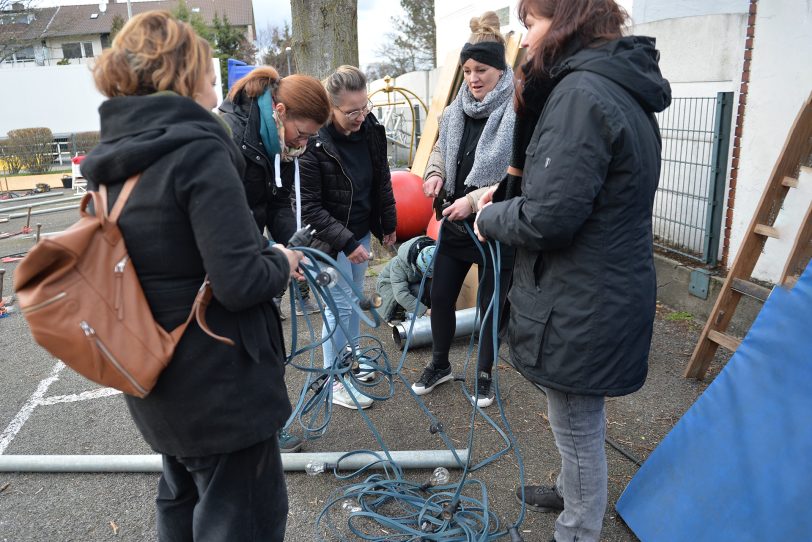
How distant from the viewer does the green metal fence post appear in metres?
4.52

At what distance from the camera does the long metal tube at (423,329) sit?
172 inches

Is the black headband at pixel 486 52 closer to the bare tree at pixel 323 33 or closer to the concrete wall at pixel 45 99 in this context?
the bare tree at pixel 323 33

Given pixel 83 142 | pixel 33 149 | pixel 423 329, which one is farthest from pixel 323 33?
pixel 83 142

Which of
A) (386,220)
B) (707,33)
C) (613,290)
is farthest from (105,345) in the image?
(707,33)

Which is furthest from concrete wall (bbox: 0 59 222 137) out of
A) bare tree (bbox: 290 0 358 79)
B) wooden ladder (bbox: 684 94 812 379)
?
wooden ladder (bbox: 684 94 812 379)

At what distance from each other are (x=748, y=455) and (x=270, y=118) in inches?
85.6

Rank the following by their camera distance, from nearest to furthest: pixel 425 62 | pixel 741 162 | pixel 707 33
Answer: pixel 741 162 → pixel 707 33 → pixel 425 62

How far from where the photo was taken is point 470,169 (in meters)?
3.29

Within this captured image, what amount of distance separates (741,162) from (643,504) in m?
3.18

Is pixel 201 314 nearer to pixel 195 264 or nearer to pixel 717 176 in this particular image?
pixel 195 264

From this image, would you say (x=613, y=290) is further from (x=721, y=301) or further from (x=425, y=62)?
(x=425, y=62)

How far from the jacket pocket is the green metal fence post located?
331 cm

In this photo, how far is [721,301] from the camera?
140 inches

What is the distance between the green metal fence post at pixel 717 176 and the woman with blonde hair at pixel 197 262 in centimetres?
399
